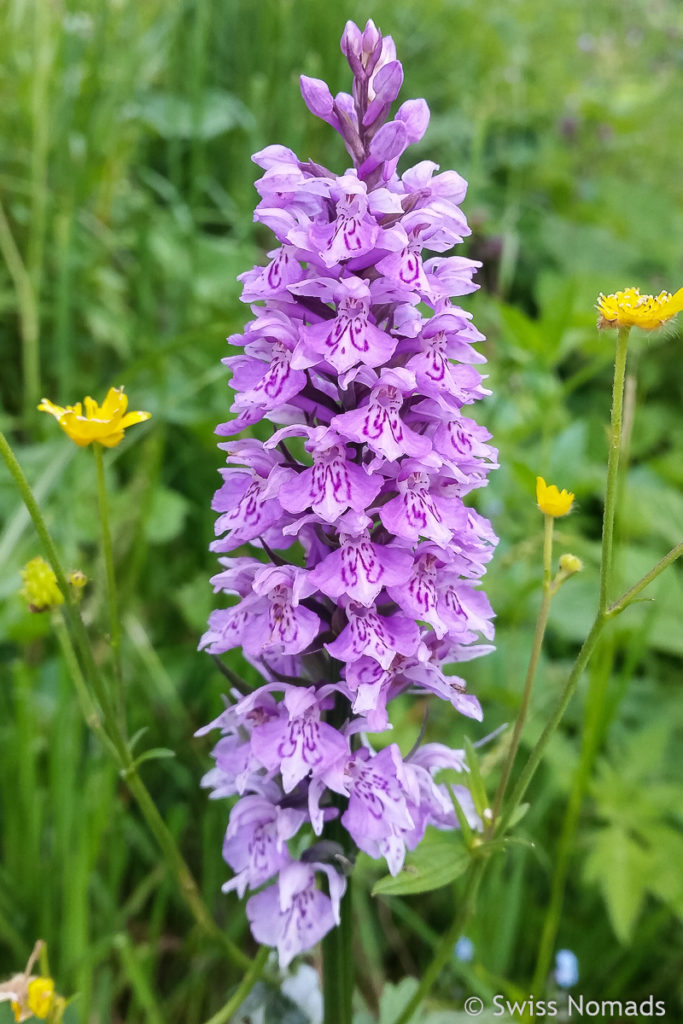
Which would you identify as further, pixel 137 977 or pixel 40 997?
pixel 137 977

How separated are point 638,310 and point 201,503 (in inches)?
62.6

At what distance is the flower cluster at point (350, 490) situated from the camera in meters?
Result: 0.96

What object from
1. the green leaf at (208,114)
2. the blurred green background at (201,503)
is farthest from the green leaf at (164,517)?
the green leaf at (208,114)

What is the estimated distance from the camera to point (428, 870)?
3.59 ft

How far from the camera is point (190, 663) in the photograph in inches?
86.5

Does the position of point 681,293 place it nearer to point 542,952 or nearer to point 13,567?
point 542,952

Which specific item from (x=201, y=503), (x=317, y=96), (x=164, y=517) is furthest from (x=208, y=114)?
(x=317, y=96)

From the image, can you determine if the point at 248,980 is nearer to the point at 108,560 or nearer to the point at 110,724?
the point at 110,724

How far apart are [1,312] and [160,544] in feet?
3.40

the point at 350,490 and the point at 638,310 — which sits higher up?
the point at 638,310

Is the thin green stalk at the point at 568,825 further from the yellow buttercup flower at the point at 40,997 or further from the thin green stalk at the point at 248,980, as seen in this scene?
the yellow buttercup flower at the point at 40,997

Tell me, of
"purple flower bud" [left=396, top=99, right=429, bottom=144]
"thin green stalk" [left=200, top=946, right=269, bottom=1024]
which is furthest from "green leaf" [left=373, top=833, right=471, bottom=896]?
"purple flower bud" [left=396, top=99, right=429, bottom=144]

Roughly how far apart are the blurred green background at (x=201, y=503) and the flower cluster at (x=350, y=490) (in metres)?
0.33

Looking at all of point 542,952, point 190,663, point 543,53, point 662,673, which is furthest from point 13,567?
point 543,53
